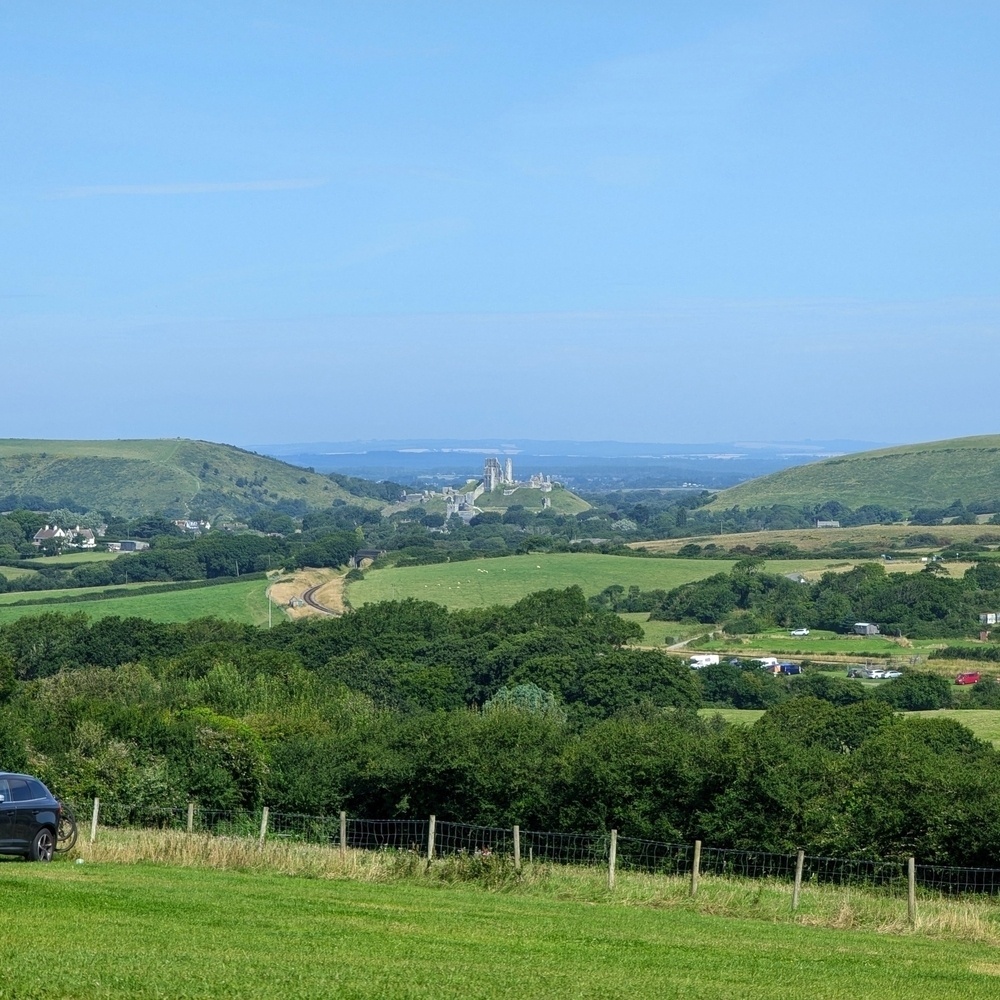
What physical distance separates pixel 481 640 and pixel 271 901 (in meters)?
66.6

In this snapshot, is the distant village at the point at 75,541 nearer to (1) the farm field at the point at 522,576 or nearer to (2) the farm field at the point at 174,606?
(2) the farm field at the point at 174,606

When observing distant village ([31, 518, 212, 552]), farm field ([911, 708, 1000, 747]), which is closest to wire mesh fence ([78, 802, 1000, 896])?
farm field ([911, 708, 1000, 747])

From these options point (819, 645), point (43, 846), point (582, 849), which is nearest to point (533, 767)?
point (582, 849)

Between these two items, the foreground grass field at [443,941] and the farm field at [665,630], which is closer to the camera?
the foreground grass field at [443,941]

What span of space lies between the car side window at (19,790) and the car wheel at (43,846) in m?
0.42

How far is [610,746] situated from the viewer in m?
30.2

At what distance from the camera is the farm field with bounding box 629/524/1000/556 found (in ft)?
482

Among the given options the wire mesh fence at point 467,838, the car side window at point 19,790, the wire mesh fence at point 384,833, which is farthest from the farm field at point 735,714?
the car side window at point 19,790

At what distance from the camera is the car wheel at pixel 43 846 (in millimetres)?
16422

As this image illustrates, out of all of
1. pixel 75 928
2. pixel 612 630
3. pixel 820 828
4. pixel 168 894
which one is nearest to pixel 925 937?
pixel 168 894

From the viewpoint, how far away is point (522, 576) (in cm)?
12012

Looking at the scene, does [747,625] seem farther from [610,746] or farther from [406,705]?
[610,746]

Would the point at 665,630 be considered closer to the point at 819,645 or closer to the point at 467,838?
the point at 819,645

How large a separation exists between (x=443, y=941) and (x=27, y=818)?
609 centimetres
